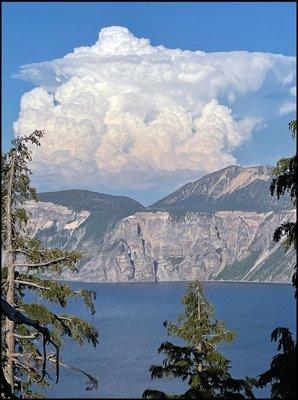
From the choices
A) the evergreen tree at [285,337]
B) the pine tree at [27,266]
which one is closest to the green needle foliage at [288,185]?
the evergreen tree at [285,337]

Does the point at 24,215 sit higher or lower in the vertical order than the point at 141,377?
higher

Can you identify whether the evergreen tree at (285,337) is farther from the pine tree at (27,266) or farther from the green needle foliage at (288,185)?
the pine tree at (27,266)

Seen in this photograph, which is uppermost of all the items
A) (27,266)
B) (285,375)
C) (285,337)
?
(27,266)

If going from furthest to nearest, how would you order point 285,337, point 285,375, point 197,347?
point 197,347, point 285,337, point 285,375

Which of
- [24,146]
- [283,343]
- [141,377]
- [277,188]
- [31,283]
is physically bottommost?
[141,377]

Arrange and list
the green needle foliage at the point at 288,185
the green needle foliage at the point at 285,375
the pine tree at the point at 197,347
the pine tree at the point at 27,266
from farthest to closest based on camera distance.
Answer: the pine tree at the point at 197,347 < the pine tree at the point at 27,266 < the green needle foliage at the point at 288,185 < the green needle foliage at the point at 285,375

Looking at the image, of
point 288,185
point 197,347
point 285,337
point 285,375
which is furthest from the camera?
point 197,347

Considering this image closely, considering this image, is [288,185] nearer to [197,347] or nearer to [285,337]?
[285,337]

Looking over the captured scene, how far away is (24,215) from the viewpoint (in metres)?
16.0

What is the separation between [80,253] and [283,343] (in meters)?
5.59

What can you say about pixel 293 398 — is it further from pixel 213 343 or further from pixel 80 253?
pixel 213 343

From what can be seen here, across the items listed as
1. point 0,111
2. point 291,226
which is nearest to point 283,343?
point 291,226

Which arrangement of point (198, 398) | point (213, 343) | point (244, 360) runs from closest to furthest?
1. point (198, 398)
2. point (213, 343)
3. point (244, 360)

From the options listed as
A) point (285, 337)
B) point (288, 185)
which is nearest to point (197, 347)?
point (285, 337)
